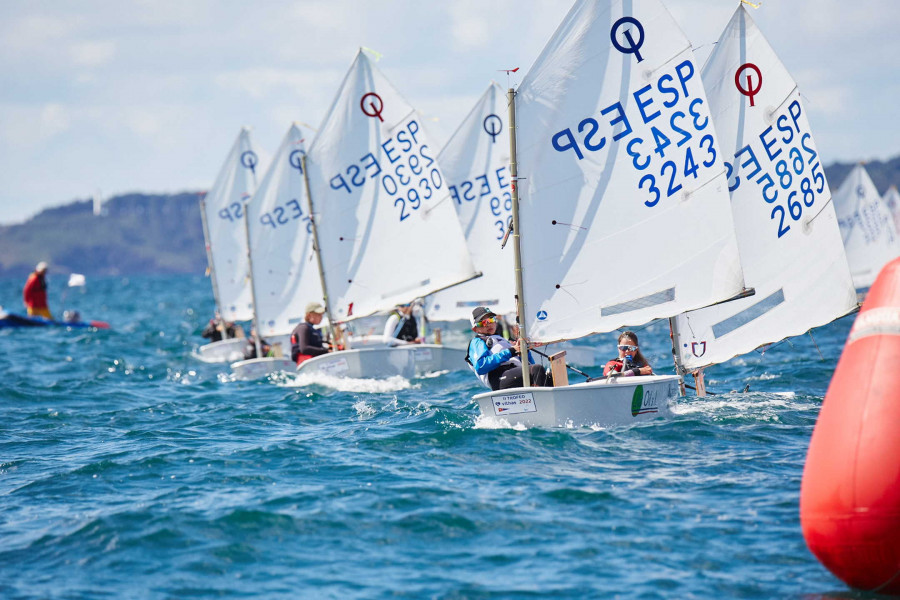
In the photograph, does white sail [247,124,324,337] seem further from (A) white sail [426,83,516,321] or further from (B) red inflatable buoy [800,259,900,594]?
(B) red inflatable buoy [800,259,900,594]

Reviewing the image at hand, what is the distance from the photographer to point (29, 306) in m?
35.0

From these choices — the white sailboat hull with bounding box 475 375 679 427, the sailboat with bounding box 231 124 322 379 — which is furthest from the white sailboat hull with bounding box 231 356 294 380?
the white sailboat hull with bounding box 475 375 679 427

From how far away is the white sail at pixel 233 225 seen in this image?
25734 millimetres

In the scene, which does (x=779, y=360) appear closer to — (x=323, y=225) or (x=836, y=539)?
(x=323, y=225)

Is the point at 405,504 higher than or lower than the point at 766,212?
lower

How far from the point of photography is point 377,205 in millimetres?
17141

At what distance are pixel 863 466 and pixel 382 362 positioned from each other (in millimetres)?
10772

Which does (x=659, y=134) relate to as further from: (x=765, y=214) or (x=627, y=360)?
(x=627, y=360)

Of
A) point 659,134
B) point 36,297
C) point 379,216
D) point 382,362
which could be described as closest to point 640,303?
point 659,134

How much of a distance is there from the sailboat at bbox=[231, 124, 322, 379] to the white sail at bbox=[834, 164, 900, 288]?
1981 cm

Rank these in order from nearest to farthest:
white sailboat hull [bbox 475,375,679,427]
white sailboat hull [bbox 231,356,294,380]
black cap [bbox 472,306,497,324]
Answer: white sailboat hull [bbox 475,375,679,427] < black cap [bbox 472,306,497,324] < white sailboat hull [bbox 231,356,294,380]

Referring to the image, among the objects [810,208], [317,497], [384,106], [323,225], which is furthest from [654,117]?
[323,225]

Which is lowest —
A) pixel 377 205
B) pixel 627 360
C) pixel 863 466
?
pixel 863 466

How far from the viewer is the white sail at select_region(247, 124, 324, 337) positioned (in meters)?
20.9
